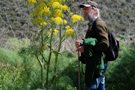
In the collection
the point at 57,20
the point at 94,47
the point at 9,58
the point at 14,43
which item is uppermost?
the point at 94,47

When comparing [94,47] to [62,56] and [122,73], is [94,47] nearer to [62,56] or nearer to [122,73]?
[122,73]

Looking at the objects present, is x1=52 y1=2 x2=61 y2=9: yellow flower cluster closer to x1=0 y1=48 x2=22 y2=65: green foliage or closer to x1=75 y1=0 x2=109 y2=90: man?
x1=75 y1=0 x2=109 y2=90: man

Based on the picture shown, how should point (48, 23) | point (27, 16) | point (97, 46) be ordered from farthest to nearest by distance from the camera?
point (27, 16) < point (48, 23) < point (97, 46)

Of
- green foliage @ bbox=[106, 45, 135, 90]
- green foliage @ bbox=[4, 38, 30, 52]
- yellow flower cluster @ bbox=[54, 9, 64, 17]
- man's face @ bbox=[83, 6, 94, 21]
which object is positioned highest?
man's face @ bbox=[83, 6, 94, 21]

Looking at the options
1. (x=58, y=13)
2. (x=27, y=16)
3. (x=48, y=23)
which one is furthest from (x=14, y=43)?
(x=58, y=13)

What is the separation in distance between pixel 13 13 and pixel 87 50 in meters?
10.8

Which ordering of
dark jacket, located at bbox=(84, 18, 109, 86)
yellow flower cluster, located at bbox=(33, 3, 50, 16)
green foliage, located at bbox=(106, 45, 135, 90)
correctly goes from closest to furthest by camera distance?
1. dark jacket, located at bbox=(84, 18, 109, 86)
2. yellow flower cluster, located at bbox=(33, 3, 50, 16)
3. green foliage, located at bbox=(106, 45, 135, 90)

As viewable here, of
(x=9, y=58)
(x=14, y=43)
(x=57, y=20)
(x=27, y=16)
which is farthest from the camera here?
(x=27, y=16)

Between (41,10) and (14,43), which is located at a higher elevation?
(41,10)

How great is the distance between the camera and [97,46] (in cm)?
520

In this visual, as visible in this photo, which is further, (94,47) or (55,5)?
(55,5)

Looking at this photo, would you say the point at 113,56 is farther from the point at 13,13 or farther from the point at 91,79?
the point at 13,13

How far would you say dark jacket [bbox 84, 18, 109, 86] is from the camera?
5168 mm

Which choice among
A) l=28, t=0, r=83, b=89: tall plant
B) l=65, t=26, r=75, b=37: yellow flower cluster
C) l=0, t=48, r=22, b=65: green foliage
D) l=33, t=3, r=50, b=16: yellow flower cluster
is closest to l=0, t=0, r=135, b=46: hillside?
l=0, t=48, r=22, b=65: green foliage
